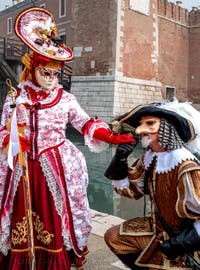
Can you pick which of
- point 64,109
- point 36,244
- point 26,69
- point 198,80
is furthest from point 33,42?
point 198,80

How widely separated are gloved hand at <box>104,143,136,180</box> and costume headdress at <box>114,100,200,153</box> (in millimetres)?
149

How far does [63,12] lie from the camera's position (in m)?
24.3

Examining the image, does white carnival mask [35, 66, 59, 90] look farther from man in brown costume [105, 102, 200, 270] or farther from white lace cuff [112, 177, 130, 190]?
white lace cuff [112, 177, 130, 190]

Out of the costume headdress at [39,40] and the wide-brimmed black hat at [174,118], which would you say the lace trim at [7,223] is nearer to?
the costume headdress at [39,40]

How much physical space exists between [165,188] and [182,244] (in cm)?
28

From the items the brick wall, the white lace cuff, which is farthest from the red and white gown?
the brick wall

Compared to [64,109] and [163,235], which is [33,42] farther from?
[163,235]

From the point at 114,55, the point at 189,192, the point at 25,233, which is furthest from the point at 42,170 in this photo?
the point at 114,55

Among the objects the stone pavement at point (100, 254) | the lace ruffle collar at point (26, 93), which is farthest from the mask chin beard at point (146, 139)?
the stone pavement at point (100, 254)

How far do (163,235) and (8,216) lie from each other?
1047 mm

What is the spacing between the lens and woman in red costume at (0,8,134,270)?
234cm

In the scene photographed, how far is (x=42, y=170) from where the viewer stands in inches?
93.7

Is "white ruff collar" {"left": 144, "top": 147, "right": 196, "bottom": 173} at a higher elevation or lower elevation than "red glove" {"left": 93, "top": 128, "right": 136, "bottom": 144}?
lower

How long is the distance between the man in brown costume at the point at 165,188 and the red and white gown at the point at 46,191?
452 millimetres
